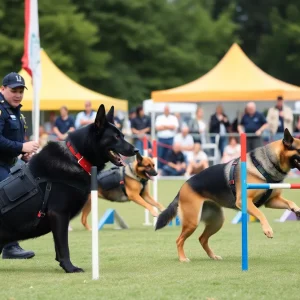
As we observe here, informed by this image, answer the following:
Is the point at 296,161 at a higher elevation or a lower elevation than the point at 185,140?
higher

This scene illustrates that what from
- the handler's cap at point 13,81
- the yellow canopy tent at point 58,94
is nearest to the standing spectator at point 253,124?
the yellow canopy tent at point 58,94

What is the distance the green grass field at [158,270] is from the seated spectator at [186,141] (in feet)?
34.7

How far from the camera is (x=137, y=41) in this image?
155 ft

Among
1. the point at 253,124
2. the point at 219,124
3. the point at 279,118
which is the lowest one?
the point at 219,124

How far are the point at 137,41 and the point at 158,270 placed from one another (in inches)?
1566

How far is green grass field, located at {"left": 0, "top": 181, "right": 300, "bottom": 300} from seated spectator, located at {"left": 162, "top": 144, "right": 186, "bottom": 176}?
10.5m

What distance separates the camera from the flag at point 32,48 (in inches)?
Answer: 604

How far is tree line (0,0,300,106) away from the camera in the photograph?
42.9 meters

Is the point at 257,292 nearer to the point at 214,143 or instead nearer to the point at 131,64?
the point at 214,143

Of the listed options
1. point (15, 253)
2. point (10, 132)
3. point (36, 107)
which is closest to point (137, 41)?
point (36, 107)

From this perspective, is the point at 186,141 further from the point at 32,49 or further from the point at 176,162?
the point at 32,49

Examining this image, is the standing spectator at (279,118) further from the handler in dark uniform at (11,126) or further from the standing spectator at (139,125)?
the handler in dark uniform at (11,126)

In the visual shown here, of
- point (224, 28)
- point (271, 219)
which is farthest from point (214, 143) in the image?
point (224, 28)

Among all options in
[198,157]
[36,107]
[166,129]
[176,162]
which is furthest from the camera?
[166,129]
